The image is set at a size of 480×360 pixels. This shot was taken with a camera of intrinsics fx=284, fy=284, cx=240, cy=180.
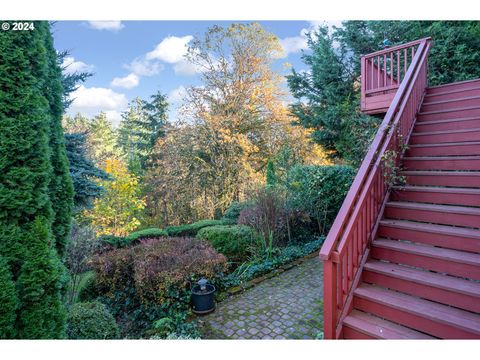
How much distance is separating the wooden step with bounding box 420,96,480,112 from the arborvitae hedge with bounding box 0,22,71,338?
187 inches

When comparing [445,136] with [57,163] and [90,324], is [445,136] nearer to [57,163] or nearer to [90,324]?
[57,163]

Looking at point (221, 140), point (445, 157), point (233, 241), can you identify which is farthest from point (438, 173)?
point (221, 140)

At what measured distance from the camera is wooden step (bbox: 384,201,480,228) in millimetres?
2643

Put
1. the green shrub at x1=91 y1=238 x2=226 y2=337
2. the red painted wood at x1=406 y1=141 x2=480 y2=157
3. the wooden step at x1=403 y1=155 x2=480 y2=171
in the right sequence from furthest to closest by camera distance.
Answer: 1. the green shrub at x1=91 y1=238 x2=226 y2=337
2. the red painted wood at x1=406 y1=141 x2=480 y2=157
3. the wooden step at x1=403 y1=155 x2=480 y2=171

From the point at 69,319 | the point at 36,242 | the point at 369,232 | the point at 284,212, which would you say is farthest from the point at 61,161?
the point at 284,212

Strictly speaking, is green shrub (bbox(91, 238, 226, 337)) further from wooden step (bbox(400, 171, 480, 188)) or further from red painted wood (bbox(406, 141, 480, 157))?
red painted wood (bbox(406, 141, 480, 157))

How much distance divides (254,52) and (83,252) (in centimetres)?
716

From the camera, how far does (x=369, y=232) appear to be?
2848mm

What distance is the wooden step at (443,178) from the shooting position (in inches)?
117

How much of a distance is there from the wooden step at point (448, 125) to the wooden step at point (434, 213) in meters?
1.30

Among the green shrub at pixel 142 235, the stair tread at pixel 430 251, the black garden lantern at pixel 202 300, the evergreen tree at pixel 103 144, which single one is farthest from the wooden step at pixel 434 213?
the evergreen tree at pixel 103 144

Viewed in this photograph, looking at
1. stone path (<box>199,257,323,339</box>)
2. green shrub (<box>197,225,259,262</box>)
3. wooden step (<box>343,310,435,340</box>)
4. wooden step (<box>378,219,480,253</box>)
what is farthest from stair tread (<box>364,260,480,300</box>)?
green shrub (<box>197,225,259,262</box>)

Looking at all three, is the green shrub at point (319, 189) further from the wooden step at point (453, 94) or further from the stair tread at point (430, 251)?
the stair tread at point (430, 251)

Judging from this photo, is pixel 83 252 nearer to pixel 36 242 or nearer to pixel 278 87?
pixel 36 242
